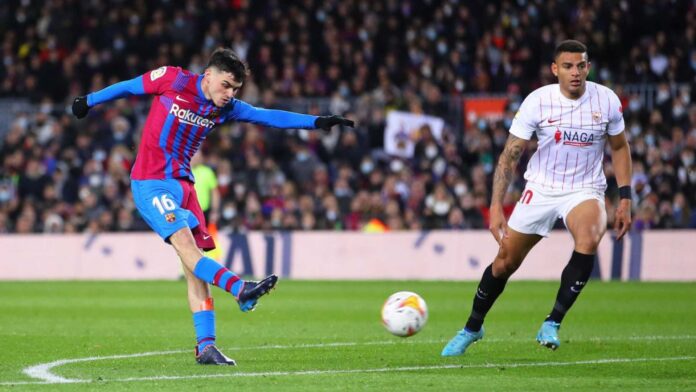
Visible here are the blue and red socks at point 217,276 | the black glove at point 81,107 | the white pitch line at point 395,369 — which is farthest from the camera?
the black glove at point 81,107

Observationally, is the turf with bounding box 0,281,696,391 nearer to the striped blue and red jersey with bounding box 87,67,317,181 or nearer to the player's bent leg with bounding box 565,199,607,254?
the player's bent leg with bounding box 565,199,607,254

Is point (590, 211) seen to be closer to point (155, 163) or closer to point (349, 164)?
point (155, 163)

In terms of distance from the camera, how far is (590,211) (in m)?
9.16

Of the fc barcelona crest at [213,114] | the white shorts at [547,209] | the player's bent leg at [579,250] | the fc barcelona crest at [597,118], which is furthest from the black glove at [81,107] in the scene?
the fc barcelona crest at [597,118]

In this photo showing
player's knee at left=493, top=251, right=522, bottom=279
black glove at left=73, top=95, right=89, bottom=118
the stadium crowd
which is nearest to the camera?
black glove at left=73, top=95, right=89, bottom=118

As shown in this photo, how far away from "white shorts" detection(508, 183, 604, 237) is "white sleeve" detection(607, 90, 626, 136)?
471mm

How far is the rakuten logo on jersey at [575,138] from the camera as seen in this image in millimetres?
9336

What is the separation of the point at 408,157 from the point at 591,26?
15.0 feet

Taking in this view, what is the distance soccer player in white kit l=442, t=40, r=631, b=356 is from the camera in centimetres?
926

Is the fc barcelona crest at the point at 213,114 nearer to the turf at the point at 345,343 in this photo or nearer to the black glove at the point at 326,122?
the black glove at the point at 326,122

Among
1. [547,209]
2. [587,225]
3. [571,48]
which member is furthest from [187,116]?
[587,225]

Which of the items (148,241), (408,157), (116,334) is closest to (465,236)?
(408,157)

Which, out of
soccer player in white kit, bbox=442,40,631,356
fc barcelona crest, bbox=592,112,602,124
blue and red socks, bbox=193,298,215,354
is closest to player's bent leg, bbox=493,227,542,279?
soccer player in white kit, bbox=442,40,631,356

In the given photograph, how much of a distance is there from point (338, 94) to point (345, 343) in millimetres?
15551
